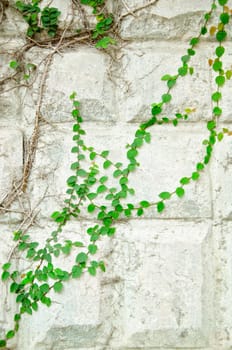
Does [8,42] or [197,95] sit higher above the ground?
[8,42]

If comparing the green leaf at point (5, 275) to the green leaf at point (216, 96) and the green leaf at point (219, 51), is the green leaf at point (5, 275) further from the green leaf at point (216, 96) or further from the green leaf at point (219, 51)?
the green leaf at point (219, 51)

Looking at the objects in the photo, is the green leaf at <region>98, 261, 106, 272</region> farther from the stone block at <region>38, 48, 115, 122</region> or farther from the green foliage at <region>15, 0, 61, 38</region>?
the green foliage at <region>15, 0, 61, 38</region>

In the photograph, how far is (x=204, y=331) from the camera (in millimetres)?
1711

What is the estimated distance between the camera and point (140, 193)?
5.75 ft

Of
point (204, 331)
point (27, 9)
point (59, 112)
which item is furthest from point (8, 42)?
point (204, 331)

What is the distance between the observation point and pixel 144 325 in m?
1.71

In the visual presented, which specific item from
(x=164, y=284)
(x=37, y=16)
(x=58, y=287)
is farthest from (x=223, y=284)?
(x=37, y=16)

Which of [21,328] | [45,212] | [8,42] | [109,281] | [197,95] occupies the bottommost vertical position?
[21,328]

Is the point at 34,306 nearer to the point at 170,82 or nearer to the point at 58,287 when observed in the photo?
the point at 58,287

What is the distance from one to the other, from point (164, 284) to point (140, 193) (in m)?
0.30

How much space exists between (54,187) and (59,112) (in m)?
0.25

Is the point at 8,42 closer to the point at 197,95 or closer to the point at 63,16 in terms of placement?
the point at 63,16

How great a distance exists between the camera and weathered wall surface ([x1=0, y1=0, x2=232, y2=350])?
171 centimetres

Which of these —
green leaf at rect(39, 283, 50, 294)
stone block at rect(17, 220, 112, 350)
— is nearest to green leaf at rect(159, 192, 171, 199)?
stone block at rect(17, 220, 112, 350)
